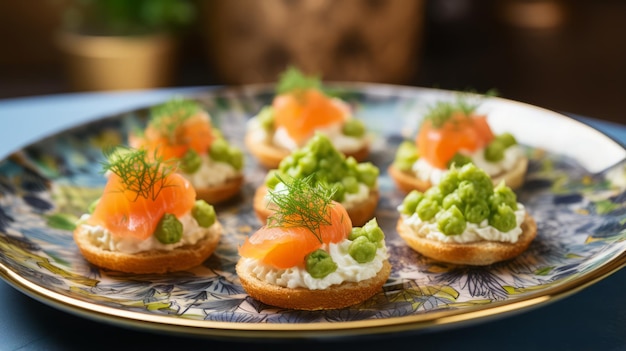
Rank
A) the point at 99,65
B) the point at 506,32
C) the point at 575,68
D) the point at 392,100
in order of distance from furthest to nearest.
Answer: the point at 506,32 → the point at 575,68 → the point at 99,65 → the point at 392,100

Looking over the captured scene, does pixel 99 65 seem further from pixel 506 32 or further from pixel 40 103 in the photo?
pixel 506 32

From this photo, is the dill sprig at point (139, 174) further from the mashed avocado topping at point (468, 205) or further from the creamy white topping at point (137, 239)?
the mashed avocado topping at point (468, 205)

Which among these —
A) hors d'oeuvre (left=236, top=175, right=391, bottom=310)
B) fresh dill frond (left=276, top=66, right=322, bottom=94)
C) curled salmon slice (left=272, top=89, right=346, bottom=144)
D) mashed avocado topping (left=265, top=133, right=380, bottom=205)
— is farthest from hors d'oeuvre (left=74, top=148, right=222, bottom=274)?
fresh dill frond (left=276, top=66, right=322, bottom=94)

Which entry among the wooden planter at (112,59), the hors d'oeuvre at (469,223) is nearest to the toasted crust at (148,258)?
the hors d'oeuvre at (469,223)

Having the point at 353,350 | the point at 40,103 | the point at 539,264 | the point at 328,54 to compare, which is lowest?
the point at 353,350

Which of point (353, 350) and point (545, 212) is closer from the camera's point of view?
point (353, 350)

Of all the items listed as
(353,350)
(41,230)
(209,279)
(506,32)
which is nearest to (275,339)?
(353,350)

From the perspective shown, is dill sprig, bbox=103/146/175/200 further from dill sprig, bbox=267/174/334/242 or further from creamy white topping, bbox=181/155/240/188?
creamy white topping, bbox=181/155/240/188
